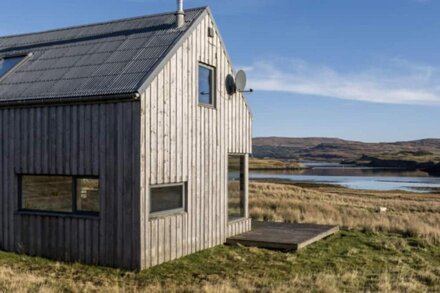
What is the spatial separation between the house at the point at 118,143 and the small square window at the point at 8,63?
0.17 feet

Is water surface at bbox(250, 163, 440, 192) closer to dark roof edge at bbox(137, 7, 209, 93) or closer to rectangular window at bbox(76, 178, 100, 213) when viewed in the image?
dark roof edge at bbox(137, 7, 209, 93)

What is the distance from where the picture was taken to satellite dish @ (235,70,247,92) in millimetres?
15780

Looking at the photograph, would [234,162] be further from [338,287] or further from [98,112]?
[338,287]

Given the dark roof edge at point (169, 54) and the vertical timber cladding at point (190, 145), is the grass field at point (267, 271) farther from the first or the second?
the dark roof edge at point (169, 54)

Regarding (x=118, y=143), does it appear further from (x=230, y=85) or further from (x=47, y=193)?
(x=230, y=85)

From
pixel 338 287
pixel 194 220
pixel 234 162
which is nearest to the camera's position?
pixel 338 287

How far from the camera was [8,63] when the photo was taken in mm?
15375

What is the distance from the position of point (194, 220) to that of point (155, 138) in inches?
116

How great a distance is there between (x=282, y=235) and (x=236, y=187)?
2.11 metres

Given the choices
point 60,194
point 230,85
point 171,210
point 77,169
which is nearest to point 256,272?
point 171,210

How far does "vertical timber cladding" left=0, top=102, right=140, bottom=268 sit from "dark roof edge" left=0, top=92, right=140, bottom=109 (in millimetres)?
132

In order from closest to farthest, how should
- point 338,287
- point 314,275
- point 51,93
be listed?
point 338,287 → point 314,275 → point 51,93

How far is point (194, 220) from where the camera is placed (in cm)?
1380

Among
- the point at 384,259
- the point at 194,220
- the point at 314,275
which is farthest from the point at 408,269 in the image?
the point at 194,220
